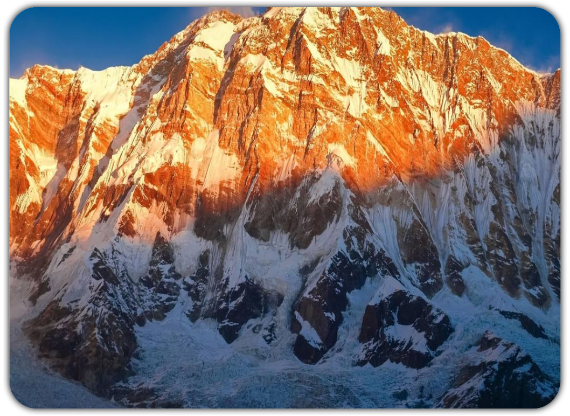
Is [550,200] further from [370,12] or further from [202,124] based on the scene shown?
[202,124]

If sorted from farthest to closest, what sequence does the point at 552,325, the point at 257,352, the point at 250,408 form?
the point at 552,325
the point at 257,352
the point at 250,408

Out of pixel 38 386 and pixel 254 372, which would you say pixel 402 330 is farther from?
pixel 38 386

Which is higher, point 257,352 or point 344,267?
point 344,267

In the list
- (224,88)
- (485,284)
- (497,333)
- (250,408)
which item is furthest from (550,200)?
(250,408)

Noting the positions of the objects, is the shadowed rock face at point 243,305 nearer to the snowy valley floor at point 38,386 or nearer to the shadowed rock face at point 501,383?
the snowy valley floor at point 38,386

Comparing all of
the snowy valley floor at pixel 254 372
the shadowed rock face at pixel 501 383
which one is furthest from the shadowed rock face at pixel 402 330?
the shadowed rock face at pixel 501 383

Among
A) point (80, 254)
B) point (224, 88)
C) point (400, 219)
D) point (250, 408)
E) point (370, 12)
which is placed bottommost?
point (250, 408)

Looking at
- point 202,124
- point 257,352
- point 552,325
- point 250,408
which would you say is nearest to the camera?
point 250,408
